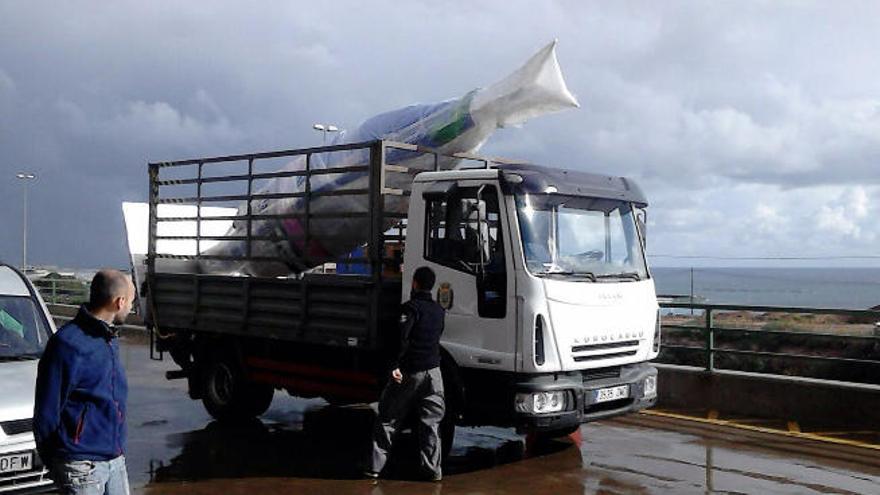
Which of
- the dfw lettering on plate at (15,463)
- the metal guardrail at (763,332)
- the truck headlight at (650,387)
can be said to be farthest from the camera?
the metal guardrail at (763,332)

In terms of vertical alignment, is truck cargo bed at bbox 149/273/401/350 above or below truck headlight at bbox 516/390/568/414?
above

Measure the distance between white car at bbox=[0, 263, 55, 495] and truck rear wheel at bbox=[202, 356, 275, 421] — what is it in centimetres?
290

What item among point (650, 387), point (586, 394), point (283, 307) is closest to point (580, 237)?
point (586, 394)

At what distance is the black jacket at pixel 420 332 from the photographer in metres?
7.09

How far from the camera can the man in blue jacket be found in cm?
369

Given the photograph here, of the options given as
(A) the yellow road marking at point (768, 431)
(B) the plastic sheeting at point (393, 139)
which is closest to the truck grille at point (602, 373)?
(B) the plastic sheeting at point (393, 139)

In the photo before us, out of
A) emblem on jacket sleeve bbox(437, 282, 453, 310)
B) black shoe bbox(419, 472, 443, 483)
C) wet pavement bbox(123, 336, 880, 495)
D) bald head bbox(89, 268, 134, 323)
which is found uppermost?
bald head bbox(89, 268, 134, 323)

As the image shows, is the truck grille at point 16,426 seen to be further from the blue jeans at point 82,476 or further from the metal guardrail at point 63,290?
the metal guardrail at point 63,290

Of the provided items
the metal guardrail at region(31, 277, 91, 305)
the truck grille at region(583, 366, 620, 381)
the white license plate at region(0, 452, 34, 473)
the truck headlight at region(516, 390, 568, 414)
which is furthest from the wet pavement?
the metal guardrail at region(31, 277, 91, 305)

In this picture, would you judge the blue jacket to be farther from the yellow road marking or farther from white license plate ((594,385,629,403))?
the yellow road marking

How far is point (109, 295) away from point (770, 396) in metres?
8.28

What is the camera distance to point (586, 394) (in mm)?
7367

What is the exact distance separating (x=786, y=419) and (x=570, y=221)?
428 centimetres

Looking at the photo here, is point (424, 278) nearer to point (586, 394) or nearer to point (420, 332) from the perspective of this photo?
point (420, 332)
